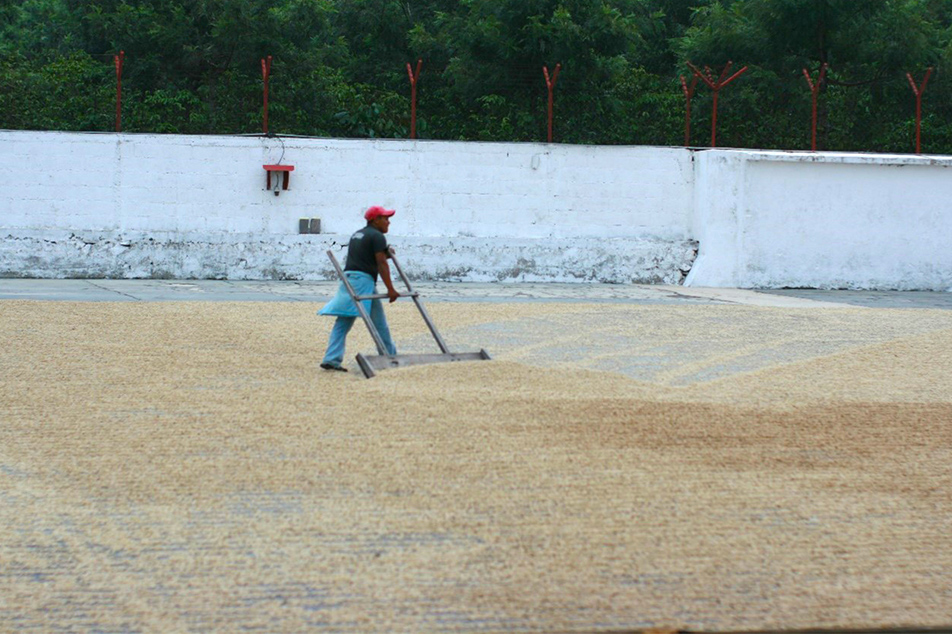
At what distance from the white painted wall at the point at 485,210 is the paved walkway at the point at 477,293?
45cm

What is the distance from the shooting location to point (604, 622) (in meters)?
4.09

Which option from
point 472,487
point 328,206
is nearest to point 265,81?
point 328,206

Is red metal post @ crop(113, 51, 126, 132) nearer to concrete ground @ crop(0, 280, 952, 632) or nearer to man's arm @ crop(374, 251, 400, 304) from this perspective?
concrete ground @ crop(0, 280, 952, 632)

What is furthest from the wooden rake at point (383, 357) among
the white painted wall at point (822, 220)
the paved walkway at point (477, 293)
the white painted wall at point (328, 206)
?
the white painted wall at point (822, 220)

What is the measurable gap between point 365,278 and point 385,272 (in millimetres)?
411

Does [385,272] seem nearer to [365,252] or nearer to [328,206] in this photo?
[365,252]

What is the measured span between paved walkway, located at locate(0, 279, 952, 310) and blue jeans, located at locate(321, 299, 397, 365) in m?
5.01

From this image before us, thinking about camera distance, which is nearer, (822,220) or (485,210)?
(485,210)

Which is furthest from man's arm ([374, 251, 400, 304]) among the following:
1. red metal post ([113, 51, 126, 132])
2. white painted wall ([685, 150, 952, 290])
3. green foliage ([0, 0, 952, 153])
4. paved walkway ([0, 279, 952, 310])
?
white painted wall ([685, 150, 952, 290])

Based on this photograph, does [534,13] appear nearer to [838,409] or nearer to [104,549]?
[838,409]

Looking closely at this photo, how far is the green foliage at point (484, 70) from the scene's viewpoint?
19.0 metres

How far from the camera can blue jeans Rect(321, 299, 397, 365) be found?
29.7 feet

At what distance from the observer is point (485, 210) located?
18.2 meters

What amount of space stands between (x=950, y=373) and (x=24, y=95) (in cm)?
1398
